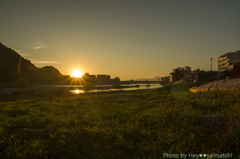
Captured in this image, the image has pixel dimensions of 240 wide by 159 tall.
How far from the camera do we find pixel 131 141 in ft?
15.0

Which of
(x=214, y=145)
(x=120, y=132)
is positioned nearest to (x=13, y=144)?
(x=120, y=132)

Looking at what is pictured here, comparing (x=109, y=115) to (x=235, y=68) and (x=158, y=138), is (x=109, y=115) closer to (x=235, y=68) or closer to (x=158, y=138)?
(x=158, y=138)

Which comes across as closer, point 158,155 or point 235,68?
point 158,155

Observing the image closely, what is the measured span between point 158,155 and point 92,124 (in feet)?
11.6

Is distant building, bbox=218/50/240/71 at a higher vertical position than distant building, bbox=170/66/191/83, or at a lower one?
higher

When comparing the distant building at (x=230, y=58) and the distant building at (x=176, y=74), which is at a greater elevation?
the distant building at (x=230, y=58)

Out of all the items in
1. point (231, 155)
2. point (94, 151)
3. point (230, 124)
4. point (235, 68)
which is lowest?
point (94, 151)

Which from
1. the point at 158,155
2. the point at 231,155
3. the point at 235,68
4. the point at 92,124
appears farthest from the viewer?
the point at 235,68

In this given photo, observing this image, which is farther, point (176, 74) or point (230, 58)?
point (230, 58)

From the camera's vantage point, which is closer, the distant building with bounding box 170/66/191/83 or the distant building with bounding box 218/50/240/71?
the distant building with bounding box 170/66/191/83

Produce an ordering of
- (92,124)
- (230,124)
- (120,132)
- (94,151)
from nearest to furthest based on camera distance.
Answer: (94,151) → (230,124) → (120,132) → (92,124)

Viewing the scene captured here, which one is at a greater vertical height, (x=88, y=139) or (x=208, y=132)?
(x=208, y=132)

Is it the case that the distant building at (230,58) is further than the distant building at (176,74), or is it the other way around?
the distant building at (230,58)

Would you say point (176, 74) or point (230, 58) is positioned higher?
point (230, 58)
